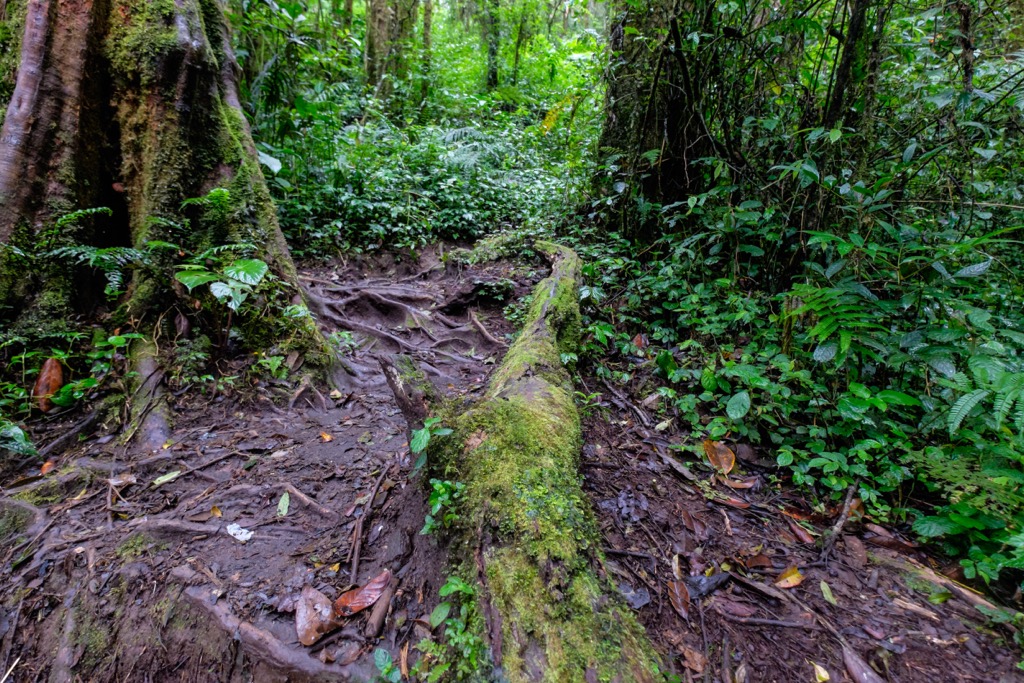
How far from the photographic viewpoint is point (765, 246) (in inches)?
162

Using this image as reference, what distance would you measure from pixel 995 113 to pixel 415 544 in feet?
18.1

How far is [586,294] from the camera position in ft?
14.4

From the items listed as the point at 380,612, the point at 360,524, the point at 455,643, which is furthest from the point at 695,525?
the point at 360,524

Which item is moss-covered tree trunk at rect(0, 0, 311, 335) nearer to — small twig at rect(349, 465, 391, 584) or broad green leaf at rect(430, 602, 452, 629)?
small twig at rect(349, 465, 391, 584)

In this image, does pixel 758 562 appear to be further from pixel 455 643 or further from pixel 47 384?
pixel 47 384

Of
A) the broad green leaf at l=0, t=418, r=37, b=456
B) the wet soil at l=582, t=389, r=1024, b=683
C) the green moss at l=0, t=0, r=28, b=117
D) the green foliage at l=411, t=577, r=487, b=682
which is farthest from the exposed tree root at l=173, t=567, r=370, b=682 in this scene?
the green moss at l=0, t=0, r=28, b=117

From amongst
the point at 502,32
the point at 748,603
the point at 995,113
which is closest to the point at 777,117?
the point at 995,113

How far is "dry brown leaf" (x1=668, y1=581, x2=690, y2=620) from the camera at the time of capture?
203cm

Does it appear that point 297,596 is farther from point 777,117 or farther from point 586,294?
point 777,117

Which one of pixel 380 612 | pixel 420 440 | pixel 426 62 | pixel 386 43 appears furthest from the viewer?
pixel 426 62

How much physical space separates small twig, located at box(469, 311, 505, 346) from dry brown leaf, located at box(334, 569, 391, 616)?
284cm

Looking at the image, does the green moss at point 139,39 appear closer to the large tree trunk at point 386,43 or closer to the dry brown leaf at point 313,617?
the dry brown leaf at point 313,617

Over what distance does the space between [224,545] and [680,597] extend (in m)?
2.22

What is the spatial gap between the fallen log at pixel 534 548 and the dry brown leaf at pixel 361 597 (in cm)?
44
